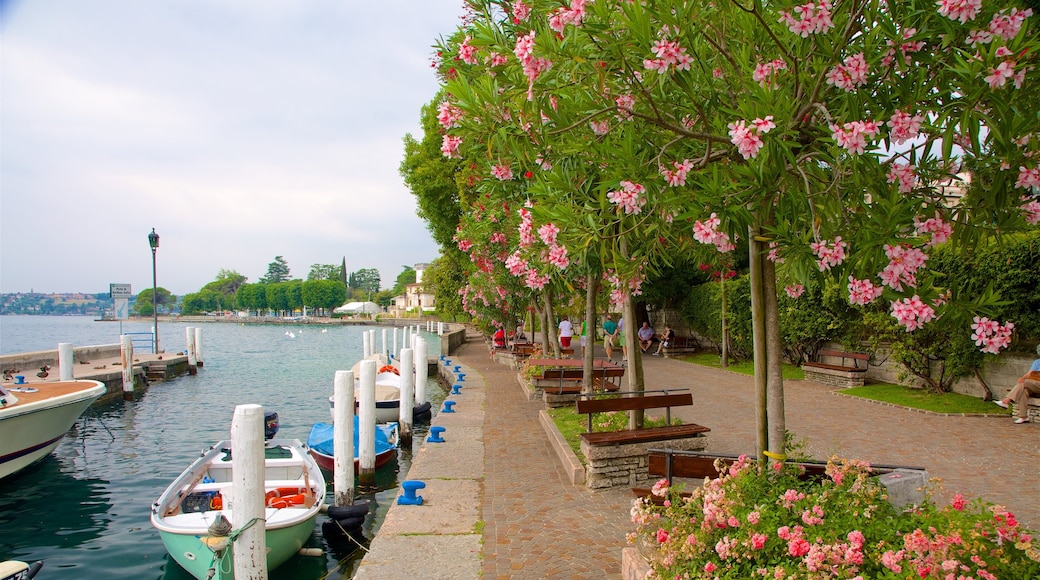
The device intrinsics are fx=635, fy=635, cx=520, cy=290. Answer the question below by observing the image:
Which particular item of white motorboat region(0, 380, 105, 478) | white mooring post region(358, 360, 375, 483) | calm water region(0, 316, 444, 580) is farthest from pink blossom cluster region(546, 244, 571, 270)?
white motorboat region(0, 380, 105, 478)

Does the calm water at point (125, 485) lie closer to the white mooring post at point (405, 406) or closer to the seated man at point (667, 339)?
the white mooring post at point (405, 406)

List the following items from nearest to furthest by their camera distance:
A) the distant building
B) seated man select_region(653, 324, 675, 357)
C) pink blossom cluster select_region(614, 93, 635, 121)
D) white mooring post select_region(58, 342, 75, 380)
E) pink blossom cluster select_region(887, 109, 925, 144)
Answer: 1. pink blossom cluster select_region(887, 109, 925, 144)
2. pink blossom cluster select_region(614, 93, 635, 121)
3. white mooring post select_region(58, 342, 75, 380)
4. seated man select_region(653, 324, 675, 357)
5. the distant building

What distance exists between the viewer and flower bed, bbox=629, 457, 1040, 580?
2.88 meters

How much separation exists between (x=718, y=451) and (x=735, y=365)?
12.8 metres

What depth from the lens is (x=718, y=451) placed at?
28.4 feet

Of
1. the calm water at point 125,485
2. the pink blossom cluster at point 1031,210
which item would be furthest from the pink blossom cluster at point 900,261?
the calm water at point 125,485

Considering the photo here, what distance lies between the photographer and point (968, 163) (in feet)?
12.6

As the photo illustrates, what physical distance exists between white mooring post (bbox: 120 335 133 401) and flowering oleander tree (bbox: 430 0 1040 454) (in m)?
20.9

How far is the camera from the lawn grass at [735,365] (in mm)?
17453

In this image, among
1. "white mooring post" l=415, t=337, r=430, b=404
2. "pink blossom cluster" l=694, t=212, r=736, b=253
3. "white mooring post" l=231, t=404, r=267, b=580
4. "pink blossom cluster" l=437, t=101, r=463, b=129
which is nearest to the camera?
"pink blossom cluster" l=694, t=212, r=736, b=253

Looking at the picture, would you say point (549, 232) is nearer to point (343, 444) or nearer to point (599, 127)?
point (599, 127)

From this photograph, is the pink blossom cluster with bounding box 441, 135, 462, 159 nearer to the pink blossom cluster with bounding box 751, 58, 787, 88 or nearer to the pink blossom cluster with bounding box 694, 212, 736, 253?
the pink blossom cluster with bounding box 694, 212, 736, 253

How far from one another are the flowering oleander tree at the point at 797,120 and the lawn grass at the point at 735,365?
11505mm

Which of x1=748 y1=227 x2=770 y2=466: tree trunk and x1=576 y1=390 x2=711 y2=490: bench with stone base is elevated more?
x1=748 y1=227 x2=770 y2=466: tree trunk
